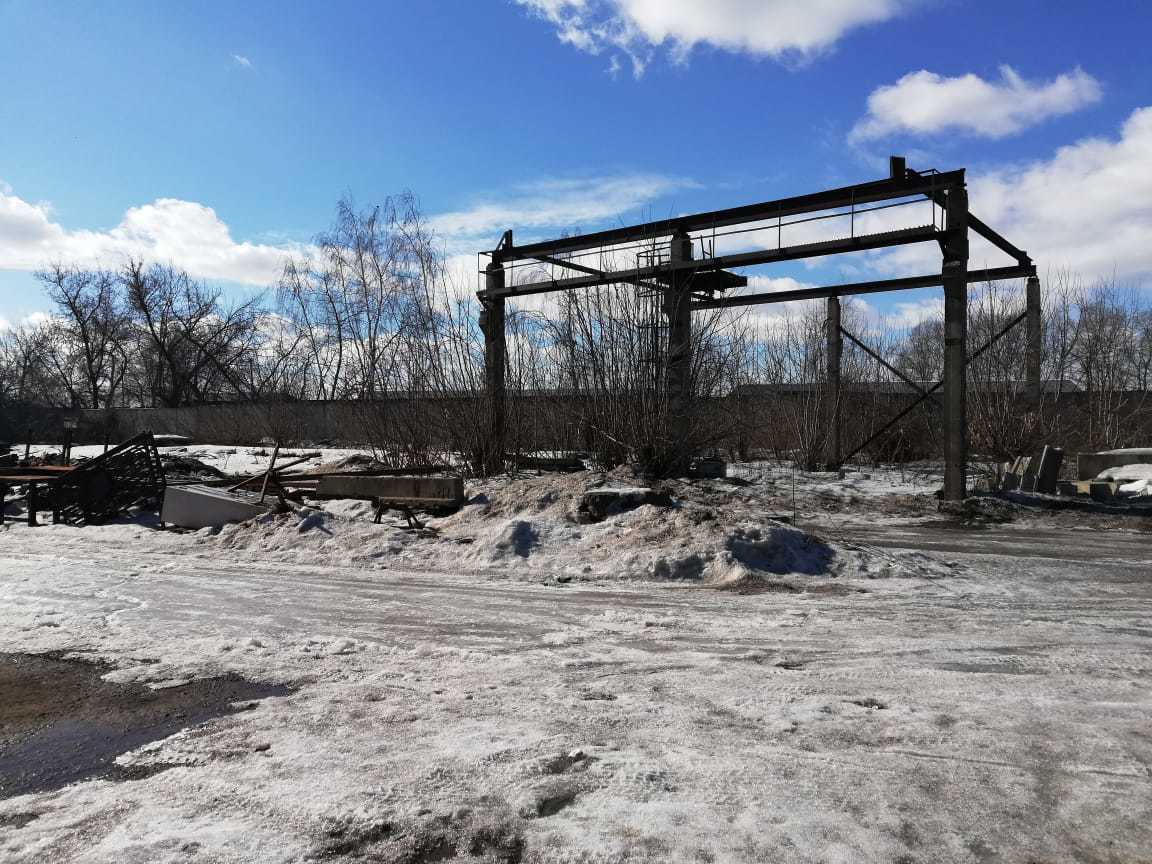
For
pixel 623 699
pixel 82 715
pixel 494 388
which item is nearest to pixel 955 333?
pixel 494 388

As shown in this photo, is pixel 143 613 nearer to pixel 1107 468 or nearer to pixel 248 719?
pixel 248 719

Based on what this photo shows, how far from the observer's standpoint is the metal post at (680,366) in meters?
14.4

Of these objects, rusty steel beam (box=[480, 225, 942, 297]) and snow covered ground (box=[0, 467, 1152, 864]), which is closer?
snow covered ground (box=[0, 467, 1152, 864])

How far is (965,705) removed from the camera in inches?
172

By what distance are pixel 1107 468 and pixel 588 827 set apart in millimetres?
20858

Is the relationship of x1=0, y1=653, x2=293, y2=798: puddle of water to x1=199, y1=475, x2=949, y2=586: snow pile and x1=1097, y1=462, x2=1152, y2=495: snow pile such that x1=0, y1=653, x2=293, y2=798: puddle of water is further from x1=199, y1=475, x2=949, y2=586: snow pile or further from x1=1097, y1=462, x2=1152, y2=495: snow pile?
x1=1097, y1=462, x2=1152, y2=495: snow pile

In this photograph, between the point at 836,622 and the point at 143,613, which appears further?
the point at 143,613

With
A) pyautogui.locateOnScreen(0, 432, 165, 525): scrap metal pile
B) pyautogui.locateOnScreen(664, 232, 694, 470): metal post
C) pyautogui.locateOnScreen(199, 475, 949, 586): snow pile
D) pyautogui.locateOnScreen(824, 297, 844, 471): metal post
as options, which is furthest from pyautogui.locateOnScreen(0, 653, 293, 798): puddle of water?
pyautogui.locateOnScreen(824, 297, 844, 471): metal post

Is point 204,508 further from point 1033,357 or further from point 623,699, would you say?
point 1033,357

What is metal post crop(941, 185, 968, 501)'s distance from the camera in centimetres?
1432

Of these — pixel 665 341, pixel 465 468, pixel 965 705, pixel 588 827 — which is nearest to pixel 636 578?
pixel 965 705

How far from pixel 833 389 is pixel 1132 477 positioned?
6725 millimetres

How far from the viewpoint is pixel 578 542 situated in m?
9.85

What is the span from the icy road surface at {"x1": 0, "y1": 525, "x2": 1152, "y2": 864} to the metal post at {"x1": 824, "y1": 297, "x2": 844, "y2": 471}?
12.9 m
